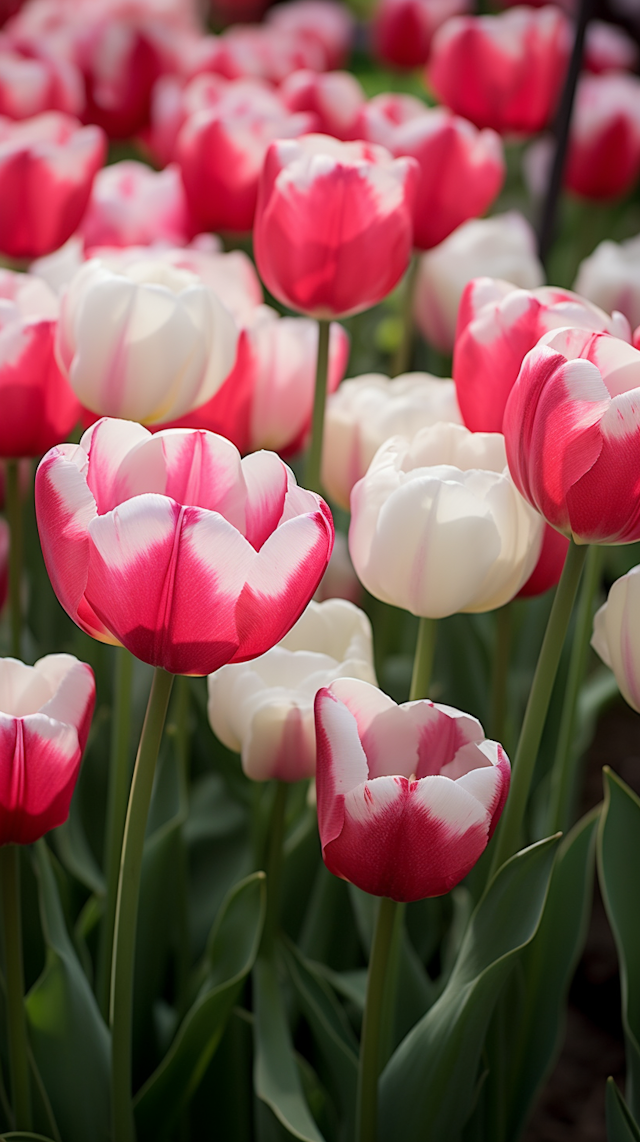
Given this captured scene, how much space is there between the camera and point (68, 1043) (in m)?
0.57

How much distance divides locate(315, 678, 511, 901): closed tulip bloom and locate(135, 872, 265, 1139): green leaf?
145 millimetres

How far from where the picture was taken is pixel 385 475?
500 mm

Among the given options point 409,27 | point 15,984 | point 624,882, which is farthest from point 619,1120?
point 409,27

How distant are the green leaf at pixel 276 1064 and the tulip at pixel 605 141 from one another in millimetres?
1044

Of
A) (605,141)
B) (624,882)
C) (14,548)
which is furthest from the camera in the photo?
(605,141)

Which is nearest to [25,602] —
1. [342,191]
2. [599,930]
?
[342,191]

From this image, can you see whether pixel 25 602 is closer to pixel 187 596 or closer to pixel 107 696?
pixel 107 696

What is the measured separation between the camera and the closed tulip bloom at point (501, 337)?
0.52 metres

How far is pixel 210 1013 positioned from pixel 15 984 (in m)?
0.11

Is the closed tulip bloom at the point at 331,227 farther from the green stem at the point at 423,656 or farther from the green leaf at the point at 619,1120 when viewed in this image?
the green leaf at the point at 619,1120

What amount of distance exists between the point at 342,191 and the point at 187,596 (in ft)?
1.07

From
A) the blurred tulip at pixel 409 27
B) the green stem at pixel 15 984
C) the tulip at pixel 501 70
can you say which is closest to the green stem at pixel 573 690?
the green stem at pixel 15 984

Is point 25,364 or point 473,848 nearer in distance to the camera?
point 473,848

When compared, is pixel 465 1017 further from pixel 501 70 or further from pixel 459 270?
pixel 501 70
